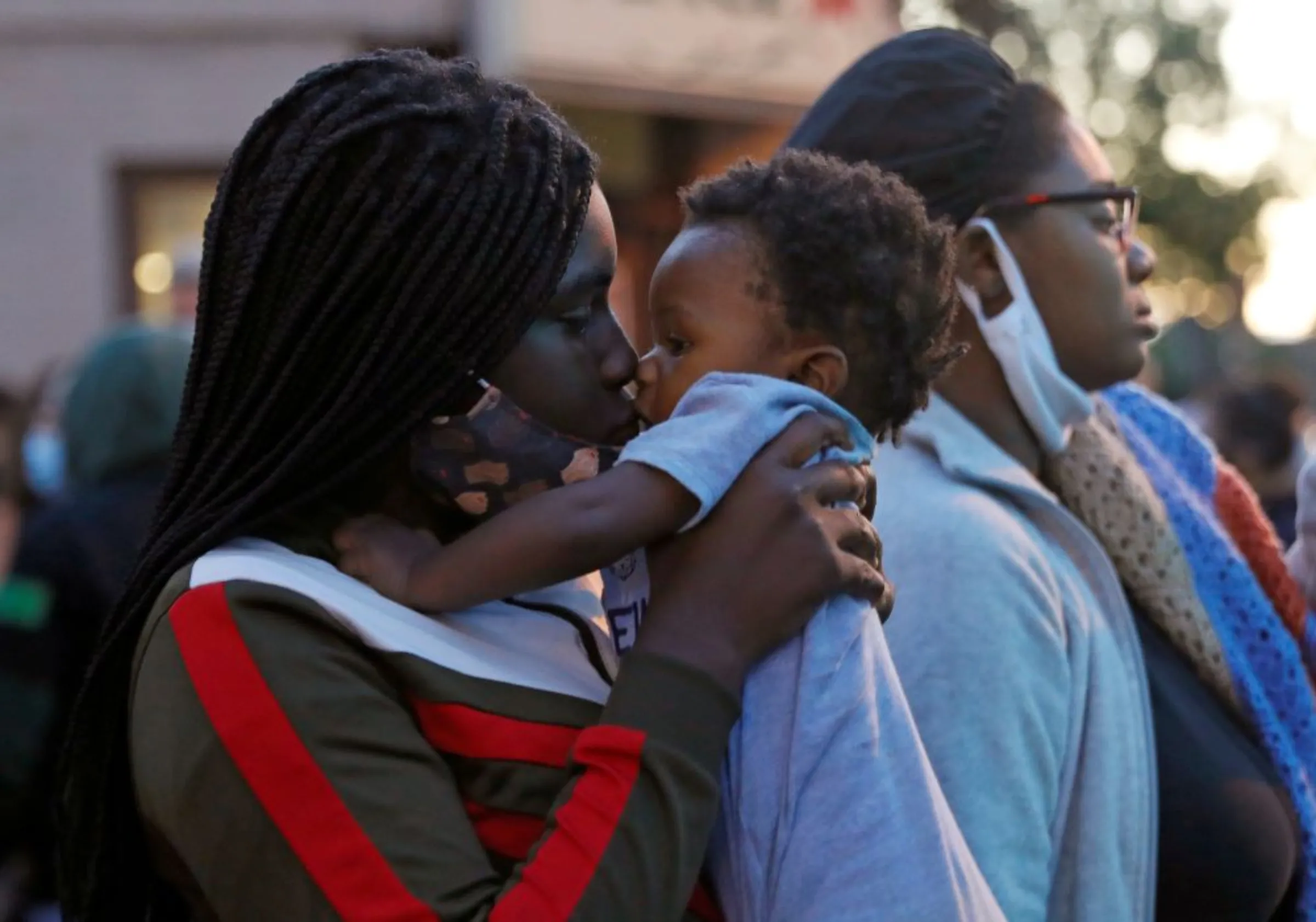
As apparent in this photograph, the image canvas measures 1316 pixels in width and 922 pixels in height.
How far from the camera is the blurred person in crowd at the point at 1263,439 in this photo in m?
6.55

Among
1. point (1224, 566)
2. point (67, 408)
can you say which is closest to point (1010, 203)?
point (1224, 566)

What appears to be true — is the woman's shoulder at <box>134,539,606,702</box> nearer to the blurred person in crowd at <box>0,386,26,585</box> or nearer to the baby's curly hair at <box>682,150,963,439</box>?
the baby's curly hair at <box>682,150,963,439</box>

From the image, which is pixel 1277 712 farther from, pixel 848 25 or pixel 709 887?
pixel 848 25

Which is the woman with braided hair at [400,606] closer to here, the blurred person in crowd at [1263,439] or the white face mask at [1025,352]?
the white face mask at [1025,352]

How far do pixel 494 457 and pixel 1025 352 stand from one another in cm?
105

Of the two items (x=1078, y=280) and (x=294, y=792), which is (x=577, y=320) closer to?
(x=294, y=792)

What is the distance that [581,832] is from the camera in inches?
63.1

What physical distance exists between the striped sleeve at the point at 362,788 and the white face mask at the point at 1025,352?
1077 millimetres

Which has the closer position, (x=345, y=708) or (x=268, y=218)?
(x=345, y=708)

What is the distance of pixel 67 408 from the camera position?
4559 mm

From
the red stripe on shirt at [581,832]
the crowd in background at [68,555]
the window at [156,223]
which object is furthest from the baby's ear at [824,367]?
the window at [156,223]

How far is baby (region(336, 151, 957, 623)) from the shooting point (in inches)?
70.1

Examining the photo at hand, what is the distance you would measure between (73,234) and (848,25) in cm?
544

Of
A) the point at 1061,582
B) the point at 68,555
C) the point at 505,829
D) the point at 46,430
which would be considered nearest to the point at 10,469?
the point at 68,555
